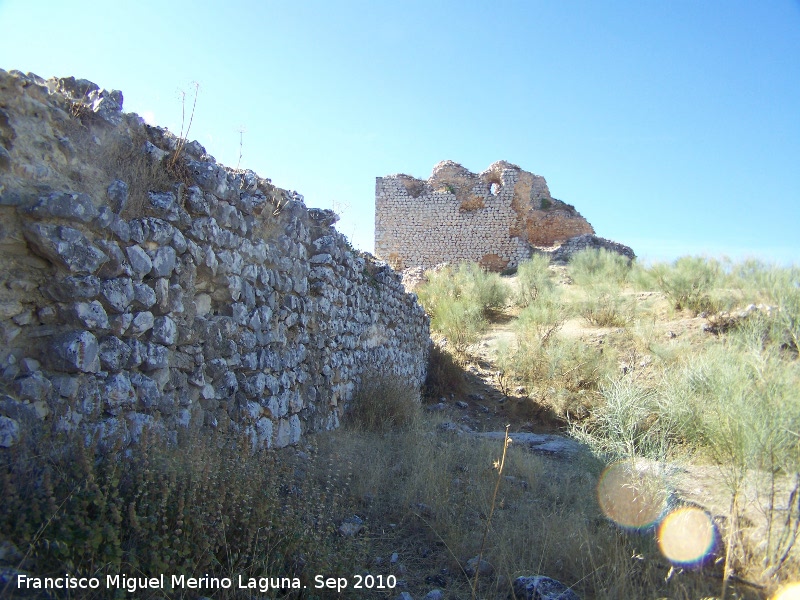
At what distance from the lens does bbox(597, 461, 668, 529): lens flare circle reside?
357cm

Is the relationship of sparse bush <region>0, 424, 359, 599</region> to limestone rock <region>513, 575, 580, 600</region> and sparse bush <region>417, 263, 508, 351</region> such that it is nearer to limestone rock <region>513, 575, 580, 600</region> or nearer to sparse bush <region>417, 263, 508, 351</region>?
limestone rock <region>513, 575, 580, 600</region>

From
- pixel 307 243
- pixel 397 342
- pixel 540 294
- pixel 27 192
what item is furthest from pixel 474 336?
pixel 27 192

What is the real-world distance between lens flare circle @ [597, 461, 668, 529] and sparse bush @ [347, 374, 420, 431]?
88.5 inches

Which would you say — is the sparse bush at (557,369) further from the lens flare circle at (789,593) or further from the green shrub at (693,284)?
the lens flare circle at (789,593)

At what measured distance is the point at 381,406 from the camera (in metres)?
6.08

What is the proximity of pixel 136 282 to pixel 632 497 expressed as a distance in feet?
11.6

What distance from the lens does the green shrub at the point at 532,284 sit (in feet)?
51.1

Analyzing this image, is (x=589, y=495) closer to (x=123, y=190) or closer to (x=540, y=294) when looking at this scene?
(x=123, y=190)

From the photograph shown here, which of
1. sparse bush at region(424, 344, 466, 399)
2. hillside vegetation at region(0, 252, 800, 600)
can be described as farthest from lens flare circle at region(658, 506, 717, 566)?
sparse bush at region(424, 344, 466, 399)

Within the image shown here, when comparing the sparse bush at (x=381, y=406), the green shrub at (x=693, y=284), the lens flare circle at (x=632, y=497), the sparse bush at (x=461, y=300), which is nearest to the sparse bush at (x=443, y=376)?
the sparse bush at (x=461, y=300)

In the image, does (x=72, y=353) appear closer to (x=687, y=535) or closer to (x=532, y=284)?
(x=687, y=535)

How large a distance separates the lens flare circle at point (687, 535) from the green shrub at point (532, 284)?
11455 mm

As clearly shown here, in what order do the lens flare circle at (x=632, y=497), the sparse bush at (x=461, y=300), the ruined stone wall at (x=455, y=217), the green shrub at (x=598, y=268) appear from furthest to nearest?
the ruined stone wall at (x=455, y=217)
the green shrub at (x=598, y=268)
the sparse bush at (x=461, y=300)
the lens flare circle at (x=632, y=497)

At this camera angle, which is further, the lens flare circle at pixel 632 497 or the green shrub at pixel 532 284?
the green shrub at pixel 532 284
